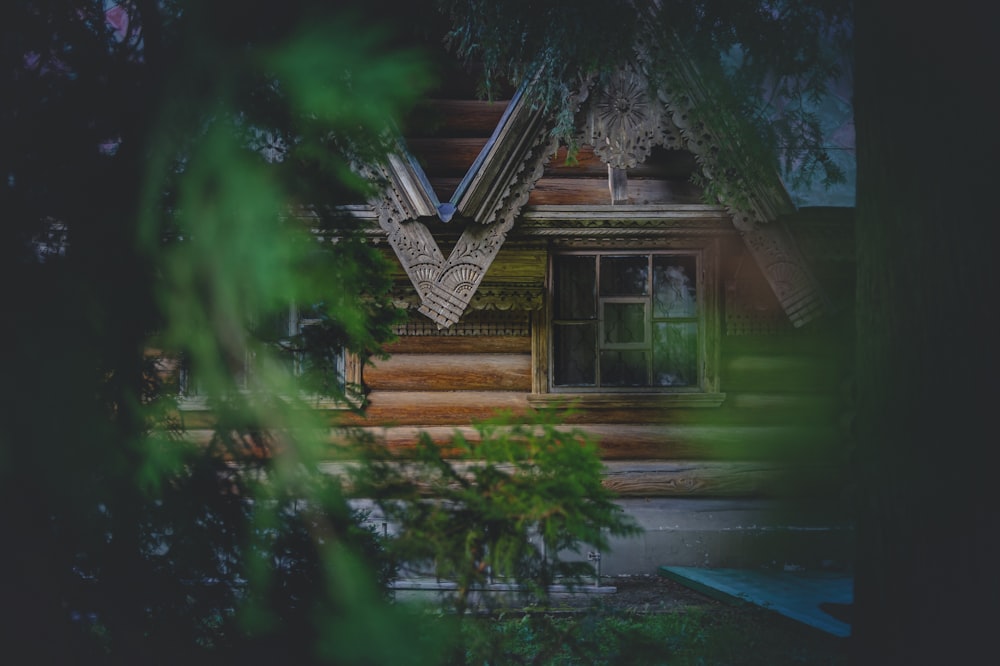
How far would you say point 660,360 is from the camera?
764 cm

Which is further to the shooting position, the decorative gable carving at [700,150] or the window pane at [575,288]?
the window pane at [575,288]

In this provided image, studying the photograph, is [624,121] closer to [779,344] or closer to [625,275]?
[625,275]

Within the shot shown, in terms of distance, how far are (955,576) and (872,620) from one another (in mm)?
366

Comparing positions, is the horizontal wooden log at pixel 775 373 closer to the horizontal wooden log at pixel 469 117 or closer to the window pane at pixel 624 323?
the window pane at pixel 624 323

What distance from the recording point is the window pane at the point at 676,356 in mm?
7633

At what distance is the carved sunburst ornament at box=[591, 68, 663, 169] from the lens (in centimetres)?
535

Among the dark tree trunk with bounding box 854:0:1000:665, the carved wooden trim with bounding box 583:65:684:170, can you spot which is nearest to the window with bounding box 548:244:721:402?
the carved wooden trim with bounding box 583:65:684:170

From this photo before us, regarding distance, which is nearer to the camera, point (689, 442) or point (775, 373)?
point (689, 442)

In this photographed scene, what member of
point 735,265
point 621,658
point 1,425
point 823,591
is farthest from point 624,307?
point 1,425

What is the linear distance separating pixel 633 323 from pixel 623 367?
0.45 meters

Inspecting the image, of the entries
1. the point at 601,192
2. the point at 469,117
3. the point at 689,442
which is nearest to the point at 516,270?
the point at 601,192

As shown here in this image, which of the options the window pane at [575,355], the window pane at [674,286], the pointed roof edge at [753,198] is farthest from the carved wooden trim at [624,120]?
the window pane at [575,355]

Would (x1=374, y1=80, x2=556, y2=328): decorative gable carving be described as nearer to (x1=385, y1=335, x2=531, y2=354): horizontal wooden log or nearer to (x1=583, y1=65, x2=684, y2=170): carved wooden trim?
(x1=583, y1=65, x2=684, y2=170): carved wooden trim

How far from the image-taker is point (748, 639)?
571 centimetres
